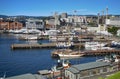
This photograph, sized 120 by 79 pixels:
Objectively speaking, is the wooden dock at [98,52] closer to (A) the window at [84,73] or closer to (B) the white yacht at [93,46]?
(B) the white yacht at [93,46]

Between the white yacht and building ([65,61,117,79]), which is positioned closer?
building ([65,61,117,79])

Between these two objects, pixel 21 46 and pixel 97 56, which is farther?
pixel 21 46

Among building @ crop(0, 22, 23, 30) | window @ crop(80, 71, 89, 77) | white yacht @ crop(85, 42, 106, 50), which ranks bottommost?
window @ crop(80, 71, 89, 77)

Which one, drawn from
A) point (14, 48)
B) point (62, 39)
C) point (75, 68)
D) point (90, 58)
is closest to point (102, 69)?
point (75, 68)

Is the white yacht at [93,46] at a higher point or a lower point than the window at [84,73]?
higher

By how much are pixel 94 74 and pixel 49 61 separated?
25.6 feet

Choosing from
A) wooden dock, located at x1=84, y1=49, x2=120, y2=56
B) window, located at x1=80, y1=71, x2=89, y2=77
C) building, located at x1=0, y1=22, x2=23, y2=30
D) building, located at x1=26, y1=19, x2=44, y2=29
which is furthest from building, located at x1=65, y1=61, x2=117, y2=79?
building, located at x1=0, y1=22, x2=23, y2=30

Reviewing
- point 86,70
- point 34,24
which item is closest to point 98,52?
point 86,70

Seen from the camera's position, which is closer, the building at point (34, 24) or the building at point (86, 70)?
the building at point (86, 70)

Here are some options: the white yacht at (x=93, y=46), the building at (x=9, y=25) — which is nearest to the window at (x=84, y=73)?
the white yacht at (x=93, y=46)

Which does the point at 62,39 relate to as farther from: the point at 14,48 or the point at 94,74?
the point at 94,74

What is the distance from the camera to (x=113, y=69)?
1064 centimetres

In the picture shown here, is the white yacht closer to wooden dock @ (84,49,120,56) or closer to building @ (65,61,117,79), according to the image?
wooden dock @ (84,49,120,56)

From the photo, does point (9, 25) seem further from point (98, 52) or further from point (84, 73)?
point (84, 73)
